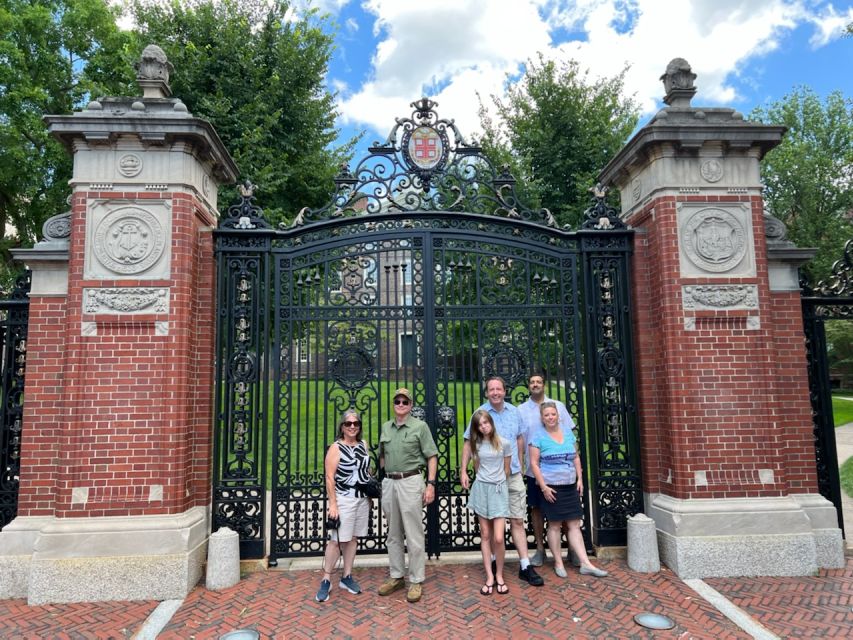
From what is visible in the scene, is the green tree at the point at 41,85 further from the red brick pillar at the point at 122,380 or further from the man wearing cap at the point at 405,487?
the man wearing cap at the point at 405,487

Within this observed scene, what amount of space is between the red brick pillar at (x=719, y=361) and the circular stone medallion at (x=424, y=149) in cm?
Answer: 218

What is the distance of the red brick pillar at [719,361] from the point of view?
509 centimetres

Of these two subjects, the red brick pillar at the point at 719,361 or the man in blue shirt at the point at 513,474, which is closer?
the man in blue shirt at the point at 513,474

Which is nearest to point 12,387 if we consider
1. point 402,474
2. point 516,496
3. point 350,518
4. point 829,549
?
point 350,518

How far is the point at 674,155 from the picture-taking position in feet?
18.2

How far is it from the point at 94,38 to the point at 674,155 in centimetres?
1480

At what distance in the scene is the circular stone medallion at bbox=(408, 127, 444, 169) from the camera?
593 centimetres

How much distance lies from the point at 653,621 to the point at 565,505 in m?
1.19

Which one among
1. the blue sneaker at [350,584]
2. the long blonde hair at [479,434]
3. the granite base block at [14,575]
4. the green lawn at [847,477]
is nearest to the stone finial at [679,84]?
the long blonde hair at [479,434]

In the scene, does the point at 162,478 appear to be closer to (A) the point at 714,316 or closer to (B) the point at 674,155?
(A) the point at 714,316

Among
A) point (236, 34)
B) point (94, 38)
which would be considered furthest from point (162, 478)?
point (94, 38)

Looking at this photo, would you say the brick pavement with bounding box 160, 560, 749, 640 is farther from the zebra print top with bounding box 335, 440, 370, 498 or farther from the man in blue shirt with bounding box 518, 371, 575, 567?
the zebra print top with bounding box 335, 440, 370, 498

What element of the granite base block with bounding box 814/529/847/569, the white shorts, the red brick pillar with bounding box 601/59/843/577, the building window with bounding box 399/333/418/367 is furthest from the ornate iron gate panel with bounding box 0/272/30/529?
the granite base block with bounding box 814/529/847/569

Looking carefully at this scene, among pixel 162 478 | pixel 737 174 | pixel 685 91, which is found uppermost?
pixel 685 91
